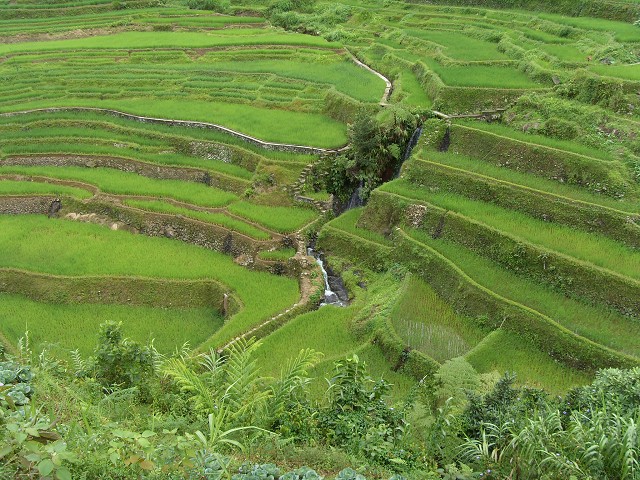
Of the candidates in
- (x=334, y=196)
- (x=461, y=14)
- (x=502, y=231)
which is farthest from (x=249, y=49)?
(x=502, y=231)

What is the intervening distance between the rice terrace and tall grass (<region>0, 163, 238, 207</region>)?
0.33ft

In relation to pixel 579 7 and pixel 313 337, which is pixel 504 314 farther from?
pixel 579 7

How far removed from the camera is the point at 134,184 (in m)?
17.9

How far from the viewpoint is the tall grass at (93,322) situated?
494 inches

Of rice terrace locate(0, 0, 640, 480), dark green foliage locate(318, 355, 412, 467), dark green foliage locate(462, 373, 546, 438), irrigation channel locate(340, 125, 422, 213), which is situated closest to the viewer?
rice terrace locate(0, 0, 640, 480)

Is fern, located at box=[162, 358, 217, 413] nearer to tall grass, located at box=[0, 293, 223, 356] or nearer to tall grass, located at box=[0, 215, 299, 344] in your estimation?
tall grass, located at box=[0, 215, 299, 344]

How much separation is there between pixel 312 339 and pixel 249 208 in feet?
19.4

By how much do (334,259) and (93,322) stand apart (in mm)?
6388

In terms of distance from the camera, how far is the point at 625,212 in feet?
39.4

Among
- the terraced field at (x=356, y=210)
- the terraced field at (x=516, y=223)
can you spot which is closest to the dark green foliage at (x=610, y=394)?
the terraced field at (x=516, y=223)

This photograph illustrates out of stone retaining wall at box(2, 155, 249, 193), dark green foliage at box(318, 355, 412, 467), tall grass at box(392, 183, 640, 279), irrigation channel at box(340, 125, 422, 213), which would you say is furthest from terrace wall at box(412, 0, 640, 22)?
dark green foliage at box(318, 355, 412, 467)

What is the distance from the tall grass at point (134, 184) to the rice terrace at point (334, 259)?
0.10 metres

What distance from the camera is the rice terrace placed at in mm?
5520

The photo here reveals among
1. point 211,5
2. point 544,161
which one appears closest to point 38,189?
point 544,161
